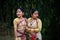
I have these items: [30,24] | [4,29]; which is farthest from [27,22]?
[4,29]

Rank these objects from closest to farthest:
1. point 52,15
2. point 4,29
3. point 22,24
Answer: point 22,24 → point 52,15 → point 4,29

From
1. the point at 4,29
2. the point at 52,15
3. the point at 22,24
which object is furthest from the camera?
the point at 4,29

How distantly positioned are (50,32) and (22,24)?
2.73m

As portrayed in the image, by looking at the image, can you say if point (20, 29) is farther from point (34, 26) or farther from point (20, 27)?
point (34, 26)

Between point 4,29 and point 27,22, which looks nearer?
point 27,22

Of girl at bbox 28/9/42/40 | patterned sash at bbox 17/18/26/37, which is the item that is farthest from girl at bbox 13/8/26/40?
girl at bbox 28/9/42/40

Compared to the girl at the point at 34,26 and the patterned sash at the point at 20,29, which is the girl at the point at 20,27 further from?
the girl at the point at 34,26

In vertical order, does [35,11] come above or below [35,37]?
above

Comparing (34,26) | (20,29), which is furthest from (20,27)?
(34,26)

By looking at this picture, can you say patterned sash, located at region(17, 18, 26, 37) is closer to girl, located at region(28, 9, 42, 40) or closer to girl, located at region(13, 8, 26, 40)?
girl, located at region(13, 8, 26, 40)

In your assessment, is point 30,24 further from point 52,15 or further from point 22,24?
point 52,15

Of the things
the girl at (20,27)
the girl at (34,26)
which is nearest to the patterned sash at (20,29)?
the girl at (20,27)

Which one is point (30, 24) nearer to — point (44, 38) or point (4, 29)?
point (44, 38)

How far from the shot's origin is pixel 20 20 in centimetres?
696
